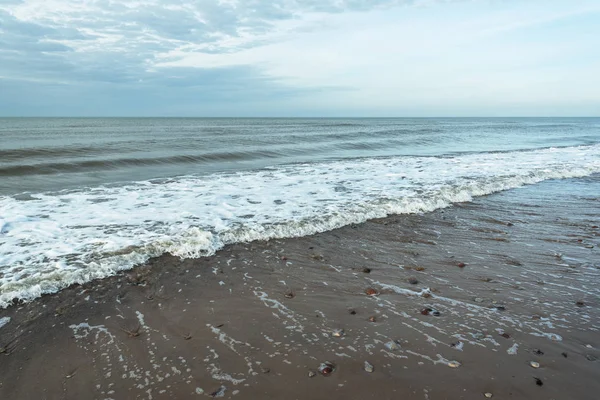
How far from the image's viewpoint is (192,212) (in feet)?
A: 28.2

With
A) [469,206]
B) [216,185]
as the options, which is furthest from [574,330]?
[216,185]

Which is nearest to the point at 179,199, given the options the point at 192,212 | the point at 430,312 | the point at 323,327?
the point at 192,212

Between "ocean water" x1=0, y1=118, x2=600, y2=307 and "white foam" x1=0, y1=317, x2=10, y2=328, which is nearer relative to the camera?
"white foam" x1=0, y1=317, x2=10, y2=328

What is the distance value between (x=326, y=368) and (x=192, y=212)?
6.01 metres

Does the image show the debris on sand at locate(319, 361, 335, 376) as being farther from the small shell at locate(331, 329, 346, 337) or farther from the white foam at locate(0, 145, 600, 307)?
the white foam at locate(0, 145, 600, 307)

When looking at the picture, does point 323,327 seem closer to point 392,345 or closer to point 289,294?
point 392,345

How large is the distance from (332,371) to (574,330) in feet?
8.98

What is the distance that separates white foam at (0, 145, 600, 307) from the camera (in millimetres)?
5688

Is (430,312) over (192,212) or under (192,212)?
under

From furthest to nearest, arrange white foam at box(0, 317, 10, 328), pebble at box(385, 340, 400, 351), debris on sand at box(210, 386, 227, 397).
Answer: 1. white foam at box(0, 317, 10, 328)
2. pebble at box(385, 340, 400, 351)
3. debris on sand at box(210, 386, 227, 397)

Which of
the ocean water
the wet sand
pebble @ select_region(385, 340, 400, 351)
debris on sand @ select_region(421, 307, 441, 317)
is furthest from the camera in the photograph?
the ocean water

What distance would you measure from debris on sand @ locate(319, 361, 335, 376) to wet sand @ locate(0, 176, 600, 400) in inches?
2.4

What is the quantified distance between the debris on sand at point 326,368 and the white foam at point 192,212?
342 centimetres

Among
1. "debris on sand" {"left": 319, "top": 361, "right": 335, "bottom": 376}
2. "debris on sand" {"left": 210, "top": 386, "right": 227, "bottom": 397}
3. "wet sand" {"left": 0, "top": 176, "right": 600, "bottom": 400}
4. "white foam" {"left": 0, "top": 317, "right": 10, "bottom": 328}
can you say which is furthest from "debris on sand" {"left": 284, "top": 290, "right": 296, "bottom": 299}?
"white foam" {"left": 0, "top": 317, "right": 10, "bottom": 328}
